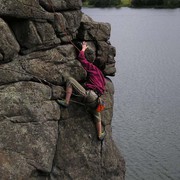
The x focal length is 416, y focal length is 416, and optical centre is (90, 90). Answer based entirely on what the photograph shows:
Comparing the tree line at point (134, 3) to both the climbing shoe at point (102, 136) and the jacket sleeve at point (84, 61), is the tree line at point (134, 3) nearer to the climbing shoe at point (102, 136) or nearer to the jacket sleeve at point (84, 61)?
the jacket sleeve at point (84, 61)

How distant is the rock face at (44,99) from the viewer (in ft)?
44.2

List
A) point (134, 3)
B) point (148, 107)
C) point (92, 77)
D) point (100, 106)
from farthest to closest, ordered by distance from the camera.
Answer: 1. point (134, 3)
2. point (148, 107)
3. point (92, 77)
4. point (100, 106)

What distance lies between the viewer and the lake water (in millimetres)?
25234

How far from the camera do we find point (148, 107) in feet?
115

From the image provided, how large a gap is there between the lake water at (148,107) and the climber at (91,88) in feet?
27.1

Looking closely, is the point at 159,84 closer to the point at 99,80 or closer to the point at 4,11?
the point at 99,80

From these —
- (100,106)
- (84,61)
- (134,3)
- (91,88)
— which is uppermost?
(84,61)

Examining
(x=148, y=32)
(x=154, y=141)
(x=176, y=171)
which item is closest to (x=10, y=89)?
(x=176, y=171)

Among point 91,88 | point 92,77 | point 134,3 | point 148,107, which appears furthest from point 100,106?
point 134,3

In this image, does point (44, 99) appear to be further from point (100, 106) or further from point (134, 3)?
point (134, 3)

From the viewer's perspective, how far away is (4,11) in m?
13.0

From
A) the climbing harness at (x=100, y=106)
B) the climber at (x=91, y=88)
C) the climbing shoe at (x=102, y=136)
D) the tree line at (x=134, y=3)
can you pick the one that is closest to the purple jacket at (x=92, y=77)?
the climber at (x=91, y=88)

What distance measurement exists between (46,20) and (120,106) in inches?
838

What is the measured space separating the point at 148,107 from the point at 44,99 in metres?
21.5
